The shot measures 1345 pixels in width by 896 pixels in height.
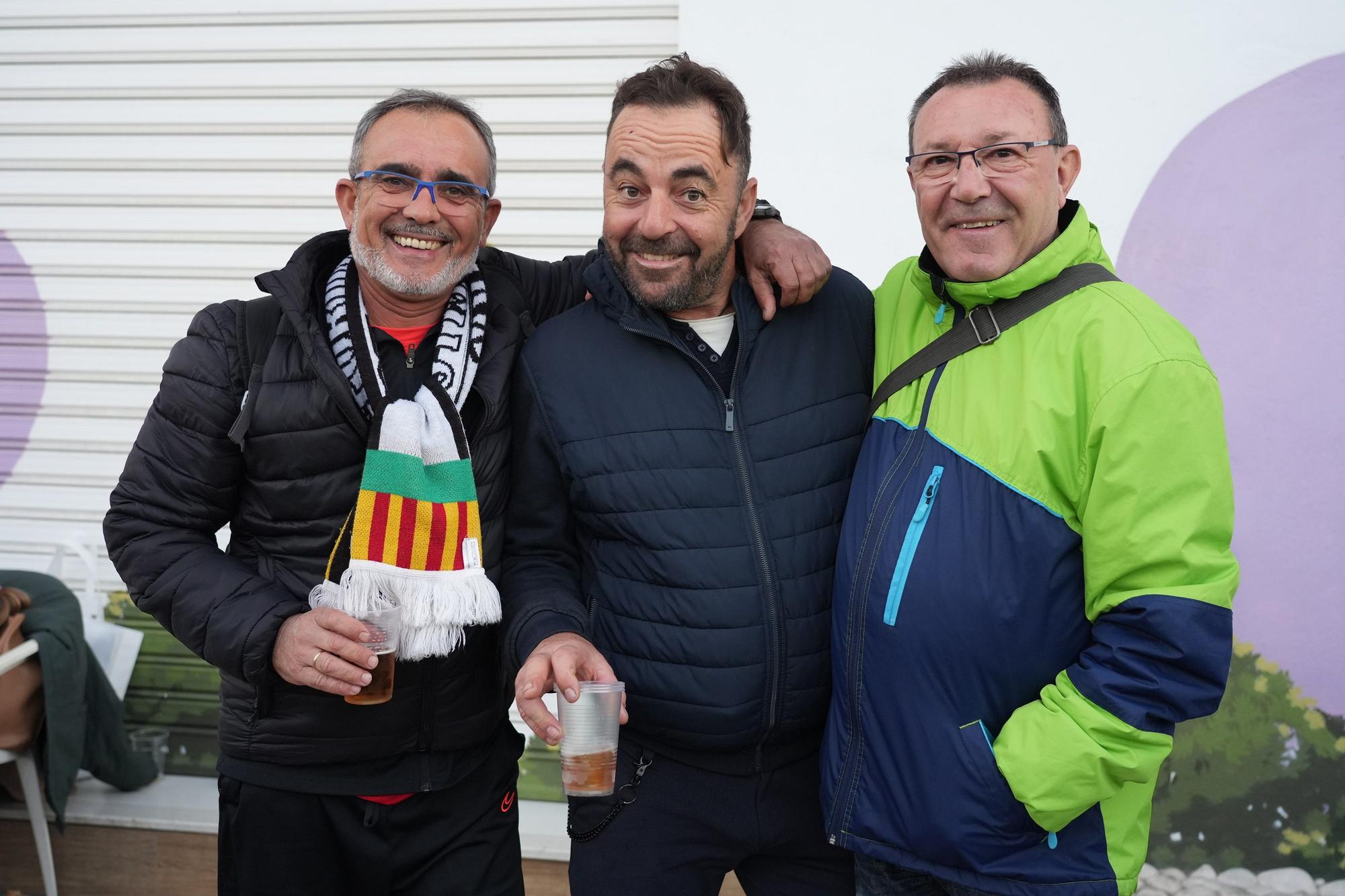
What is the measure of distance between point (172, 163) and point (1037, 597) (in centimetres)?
408

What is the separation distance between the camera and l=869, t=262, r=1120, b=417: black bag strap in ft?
6.08

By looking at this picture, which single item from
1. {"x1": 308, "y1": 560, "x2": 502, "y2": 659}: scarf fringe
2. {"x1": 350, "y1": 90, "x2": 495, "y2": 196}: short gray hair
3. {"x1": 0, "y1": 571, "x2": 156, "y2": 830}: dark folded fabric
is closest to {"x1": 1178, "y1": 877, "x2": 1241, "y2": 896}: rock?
{"x1": 308, "y1": 560, "x2": 502, "y2": 659}: scarf fringe

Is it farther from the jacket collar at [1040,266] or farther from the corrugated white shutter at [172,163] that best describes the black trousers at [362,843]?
the corrugated white shutter at [172,163]

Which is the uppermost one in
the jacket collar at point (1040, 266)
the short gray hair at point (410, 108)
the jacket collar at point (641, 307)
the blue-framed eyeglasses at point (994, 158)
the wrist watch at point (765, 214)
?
the short gray hair at point (410, 108)

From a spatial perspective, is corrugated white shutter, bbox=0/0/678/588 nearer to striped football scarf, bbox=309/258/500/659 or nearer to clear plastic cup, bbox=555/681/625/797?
striped football scarf, bbox=309/258/500/659

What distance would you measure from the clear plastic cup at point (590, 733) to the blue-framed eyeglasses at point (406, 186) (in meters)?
1.12

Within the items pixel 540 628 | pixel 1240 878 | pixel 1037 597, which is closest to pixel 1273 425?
pixel 1240 878

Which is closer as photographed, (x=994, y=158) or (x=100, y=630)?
(x=994, y=158)

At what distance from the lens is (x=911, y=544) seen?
181 centimetres

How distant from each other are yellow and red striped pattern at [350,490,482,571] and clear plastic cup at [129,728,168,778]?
2.87 metres

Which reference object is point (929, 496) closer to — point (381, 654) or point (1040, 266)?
point (1040, 266)

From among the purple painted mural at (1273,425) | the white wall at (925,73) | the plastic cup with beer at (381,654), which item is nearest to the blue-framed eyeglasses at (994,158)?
the plastic cup with beer at (381,654)

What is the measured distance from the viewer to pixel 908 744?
1812 millimetres

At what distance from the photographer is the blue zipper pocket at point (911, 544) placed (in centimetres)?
181
